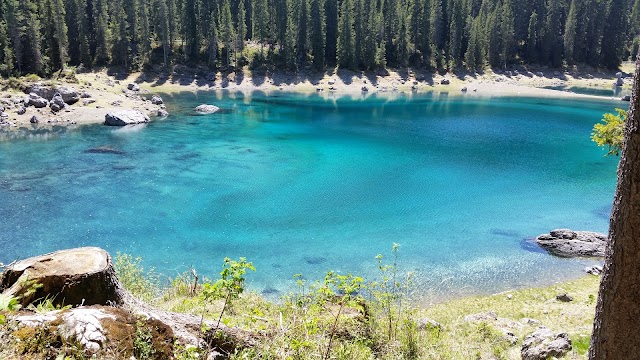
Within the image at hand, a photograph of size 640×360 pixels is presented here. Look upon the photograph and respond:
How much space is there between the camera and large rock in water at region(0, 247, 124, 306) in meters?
7.60

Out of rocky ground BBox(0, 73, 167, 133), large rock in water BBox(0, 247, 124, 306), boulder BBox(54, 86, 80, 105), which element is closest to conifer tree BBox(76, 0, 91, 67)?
rocky ground BBox(0, 73, 167, 133)

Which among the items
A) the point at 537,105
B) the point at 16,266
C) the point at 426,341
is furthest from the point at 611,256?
the point at 537,105

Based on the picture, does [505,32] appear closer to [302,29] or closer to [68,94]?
[302,29]

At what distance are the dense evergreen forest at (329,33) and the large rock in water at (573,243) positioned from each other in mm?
82768

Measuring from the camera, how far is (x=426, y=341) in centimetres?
1052

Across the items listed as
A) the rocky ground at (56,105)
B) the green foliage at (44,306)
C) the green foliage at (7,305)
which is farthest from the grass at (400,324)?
the rocky ground at (56,105)

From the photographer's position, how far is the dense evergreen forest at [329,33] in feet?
320

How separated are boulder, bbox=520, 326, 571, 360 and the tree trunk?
5150 millimetres

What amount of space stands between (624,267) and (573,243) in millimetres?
21459

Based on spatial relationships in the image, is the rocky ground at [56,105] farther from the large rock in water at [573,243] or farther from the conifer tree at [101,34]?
the large rock in water at [573,243]

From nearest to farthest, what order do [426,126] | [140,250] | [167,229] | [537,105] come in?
[140,250]
[167,229]
[426,126]
[537,105]

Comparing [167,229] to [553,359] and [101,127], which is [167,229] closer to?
Result: [553,359]

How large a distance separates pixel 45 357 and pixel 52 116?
61.1m

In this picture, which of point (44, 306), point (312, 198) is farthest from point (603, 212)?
point (44, 306)
